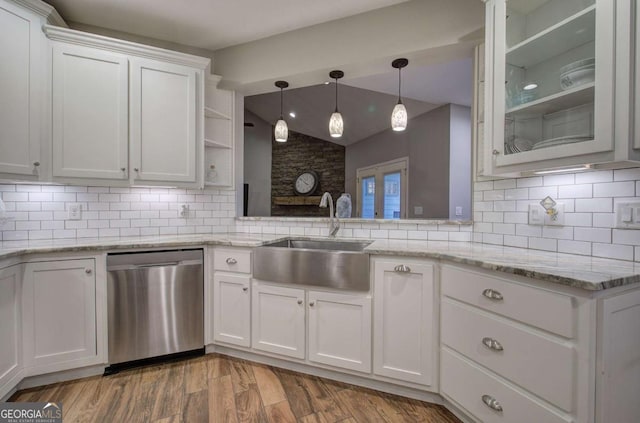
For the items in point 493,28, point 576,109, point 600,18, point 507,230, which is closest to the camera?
point 600,18

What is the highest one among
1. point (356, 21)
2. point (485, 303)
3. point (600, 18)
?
point (356, 21)

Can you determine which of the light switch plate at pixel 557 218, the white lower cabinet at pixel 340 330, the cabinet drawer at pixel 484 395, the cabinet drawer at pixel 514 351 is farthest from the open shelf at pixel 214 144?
the light switch plate at pixel 557 218

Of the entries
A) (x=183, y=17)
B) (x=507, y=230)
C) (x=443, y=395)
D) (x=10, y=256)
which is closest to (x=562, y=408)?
(x=443, y=395)

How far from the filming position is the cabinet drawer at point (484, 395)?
45.8 inches

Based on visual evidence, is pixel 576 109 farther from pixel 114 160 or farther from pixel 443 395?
pixel 114 160

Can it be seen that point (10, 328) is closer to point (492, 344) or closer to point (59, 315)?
point (59, 315)

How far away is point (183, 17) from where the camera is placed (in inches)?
91.2

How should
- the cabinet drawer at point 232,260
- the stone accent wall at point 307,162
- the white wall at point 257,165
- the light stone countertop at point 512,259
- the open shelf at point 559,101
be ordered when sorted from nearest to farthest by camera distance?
the light stone countertop at point 512,259 → the open shelf at point 559,101 → the cabinet drawer at point 232,260 → the white wall at point 257,165 → the stone accent wall at point 307,162

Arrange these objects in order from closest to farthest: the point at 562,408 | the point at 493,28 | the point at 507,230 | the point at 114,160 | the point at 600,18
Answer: the point at 562,408
the point at 600,18
the point at 493,28
the point at 507,230
the point at 114,160

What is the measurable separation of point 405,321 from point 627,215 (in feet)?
3.69

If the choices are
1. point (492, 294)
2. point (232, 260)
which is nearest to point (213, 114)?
point (232, 260)

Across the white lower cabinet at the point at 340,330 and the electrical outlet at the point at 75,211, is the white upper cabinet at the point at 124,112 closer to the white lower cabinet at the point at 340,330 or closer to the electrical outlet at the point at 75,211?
the electrical outlet at the point at 75,211

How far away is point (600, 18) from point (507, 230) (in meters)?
1.12

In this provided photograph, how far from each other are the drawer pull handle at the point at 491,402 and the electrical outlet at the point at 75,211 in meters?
2.87
